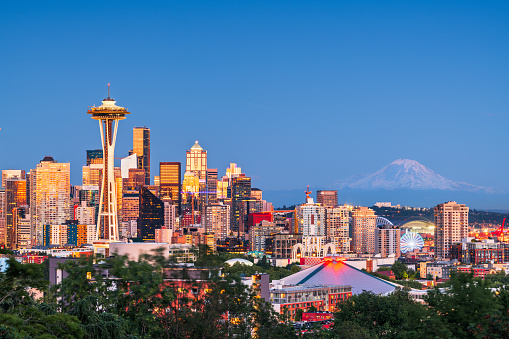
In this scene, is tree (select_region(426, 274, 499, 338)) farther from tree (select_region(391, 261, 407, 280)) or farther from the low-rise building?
tree (select_region(391, 261, 407, 280))

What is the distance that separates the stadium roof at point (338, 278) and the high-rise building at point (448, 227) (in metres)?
85.6

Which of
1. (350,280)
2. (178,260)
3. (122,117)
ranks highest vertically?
(122,117)

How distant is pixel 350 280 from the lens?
99062 millimetres

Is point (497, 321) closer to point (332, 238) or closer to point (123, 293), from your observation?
point (123, 293)

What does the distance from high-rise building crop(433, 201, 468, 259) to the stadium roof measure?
8560 cm

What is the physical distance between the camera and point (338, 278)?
101 m

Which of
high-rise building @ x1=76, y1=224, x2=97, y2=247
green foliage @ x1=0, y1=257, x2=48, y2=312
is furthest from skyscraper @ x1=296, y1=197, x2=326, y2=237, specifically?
green foliage @ x1=0, y1=257, x2=48, y2=312

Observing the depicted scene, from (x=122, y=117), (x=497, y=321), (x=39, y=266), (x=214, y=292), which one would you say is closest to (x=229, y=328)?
(x=214, y=292)

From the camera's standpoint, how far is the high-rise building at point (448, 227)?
621ft

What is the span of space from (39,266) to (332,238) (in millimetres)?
177157

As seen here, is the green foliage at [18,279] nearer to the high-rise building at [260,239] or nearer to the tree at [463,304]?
the tree at [463,304]

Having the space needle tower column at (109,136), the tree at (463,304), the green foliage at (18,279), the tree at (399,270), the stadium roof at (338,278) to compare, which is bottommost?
the tree at (399,270)

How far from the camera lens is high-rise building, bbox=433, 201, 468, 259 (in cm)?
18925

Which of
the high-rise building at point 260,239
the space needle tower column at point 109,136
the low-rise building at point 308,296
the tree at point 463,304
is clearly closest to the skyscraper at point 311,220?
the high-rise building at point 260,239
